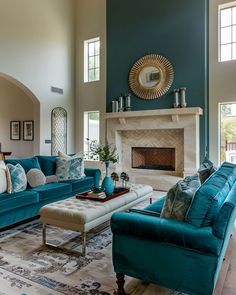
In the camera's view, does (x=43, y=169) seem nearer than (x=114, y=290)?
No

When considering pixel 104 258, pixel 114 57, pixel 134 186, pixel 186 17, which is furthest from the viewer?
pixel 114 57

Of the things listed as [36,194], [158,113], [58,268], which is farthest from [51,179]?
[158,113]

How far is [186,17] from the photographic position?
249 inches

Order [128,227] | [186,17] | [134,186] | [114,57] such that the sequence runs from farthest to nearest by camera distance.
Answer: [114,57] < [186,17] < [134,186] < [128,227]

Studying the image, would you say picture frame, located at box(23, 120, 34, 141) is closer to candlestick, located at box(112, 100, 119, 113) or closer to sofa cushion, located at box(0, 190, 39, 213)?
candlestick, located at box(112, 100, 119, 113)

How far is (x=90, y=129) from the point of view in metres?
8.28

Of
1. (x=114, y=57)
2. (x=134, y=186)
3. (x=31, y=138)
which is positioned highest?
(x=114, y=57)

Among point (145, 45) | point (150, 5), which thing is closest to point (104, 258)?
point (145, 45)

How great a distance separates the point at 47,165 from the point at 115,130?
289cm

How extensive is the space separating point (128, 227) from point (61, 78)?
21.9ft

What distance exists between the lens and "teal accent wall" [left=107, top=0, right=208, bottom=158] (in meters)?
6.16

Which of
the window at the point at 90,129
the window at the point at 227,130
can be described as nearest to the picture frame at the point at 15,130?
the window at the point at 90,129

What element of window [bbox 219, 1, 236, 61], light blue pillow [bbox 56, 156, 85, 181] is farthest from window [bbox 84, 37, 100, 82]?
light blue pillow [bbox 56, 156, 85, 181]

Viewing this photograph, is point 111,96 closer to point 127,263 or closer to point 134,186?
point 134,186
